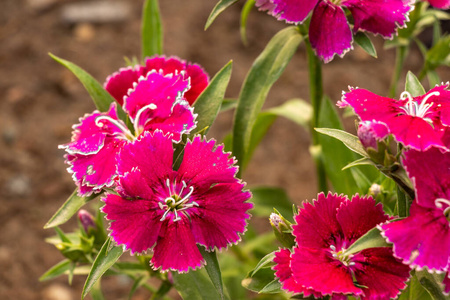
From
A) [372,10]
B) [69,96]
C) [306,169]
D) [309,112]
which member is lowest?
[306,169]

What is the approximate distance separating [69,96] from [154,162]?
6.78ft

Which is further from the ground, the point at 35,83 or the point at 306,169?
the point at 35,83

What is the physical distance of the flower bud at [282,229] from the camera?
109 cm

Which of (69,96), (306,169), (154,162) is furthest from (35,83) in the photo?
(154,162)

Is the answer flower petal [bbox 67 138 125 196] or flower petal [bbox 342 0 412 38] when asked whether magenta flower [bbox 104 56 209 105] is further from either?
flower petal [bbox 342 0 412 38]

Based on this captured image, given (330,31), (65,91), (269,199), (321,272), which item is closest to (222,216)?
(321,272)

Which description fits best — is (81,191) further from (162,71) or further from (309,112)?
(309,112)

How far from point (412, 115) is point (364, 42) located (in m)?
0.29

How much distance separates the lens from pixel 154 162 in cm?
108

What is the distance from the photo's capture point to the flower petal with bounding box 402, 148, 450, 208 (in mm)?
924

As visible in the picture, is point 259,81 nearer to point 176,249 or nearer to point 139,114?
point 139,114

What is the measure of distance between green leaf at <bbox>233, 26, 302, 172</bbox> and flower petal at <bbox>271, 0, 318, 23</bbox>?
0.75 feet

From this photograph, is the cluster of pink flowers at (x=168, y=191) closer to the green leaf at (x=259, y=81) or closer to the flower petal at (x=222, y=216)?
the flower petal at (x=222, y=216)

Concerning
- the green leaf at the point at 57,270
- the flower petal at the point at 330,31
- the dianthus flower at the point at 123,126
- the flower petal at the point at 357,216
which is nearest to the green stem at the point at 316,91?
the flower petal at the point at 330,31
